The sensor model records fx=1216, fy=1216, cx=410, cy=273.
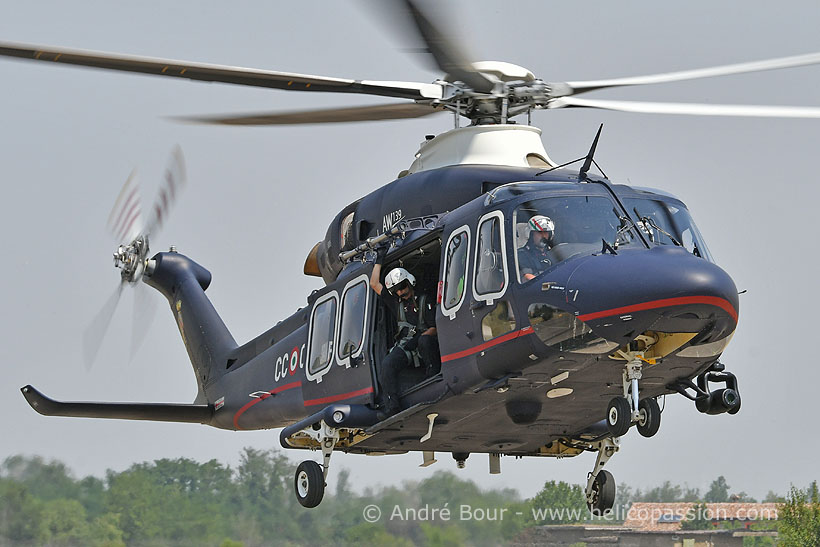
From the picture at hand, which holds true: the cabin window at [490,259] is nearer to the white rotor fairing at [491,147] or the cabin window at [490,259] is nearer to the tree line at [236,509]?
the white rotor fairing at [491,147]

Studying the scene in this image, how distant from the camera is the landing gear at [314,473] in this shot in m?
10.2

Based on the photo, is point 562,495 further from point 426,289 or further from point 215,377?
point 426,289

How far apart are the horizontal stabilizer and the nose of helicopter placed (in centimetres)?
637

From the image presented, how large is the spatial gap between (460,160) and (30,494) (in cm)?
1097

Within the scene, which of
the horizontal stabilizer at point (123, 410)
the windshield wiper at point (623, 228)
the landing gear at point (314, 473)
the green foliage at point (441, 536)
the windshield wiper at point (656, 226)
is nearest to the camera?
the windshield wiper at point (623, 228)

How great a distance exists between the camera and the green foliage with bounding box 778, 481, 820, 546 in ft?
82.0

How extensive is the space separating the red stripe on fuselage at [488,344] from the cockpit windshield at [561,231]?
348 mm

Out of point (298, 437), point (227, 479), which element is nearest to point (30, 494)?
point (227, 479)

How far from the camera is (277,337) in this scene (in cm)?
1230

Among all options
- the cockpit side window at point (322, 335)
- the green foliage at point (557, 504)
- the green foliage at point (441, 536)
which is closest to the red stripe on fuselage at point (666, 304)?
the cockpit side window at point (322, 335)

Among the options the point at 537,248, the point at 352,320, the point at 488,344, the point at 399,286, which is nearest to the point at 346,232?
the point at 352,320

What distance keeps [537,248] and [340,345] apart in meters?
2.40

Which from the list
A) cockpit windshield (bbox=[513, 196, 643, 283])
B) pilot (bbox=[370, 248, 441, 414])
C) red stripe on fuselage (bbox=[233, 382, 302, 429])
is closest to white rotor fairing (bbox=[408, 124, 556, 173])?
pilot (bbox=[370, 248, 441, 414])

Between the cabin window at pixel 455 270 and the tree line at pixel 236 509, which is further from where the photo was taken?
the tree line at pixel 236 509
